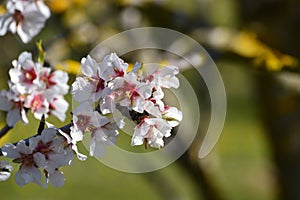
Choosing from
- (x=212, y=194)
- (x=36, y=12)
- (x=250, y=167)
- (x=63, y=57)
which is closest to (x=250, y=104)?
(x=250, y=167)

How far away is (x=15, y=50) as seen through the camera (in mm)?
2127

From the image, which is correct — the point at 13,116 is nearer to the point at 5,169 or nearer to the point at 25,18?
the point at 5,169

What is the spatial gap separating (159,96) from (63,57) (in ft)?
3.49

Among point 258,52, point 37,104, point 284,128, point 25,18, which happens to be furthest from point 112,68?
point 284,128

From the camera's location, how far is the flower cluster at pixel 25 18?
1066 millimetres

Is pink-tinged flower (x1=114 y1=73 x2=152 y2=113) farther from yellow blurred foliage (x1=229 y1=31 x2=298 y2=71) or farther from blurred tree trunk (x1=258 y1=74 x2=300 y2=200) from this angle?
blurred tree trunk (x1=258 y1=74 x2=300 y2=200)

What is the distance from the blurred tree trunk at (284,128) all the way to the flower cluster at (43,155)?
4.39ft

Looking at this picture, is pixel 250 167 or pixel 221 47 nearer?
pixel 221 47

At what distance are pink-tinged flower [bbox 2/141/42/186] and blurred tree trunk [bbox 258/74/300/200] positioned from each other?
4.39 ft

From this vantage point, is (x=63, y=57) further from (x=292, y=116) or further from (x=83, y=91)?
(x=83, y=91)

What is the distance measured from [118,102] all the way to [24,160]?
0.50 feet

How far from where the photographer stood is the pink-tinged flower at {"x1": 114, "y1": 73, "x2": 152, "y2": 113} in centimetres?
87

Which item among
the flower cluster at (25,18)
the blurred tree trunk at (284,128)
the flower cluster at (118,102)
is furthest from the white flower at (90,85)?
the blurred tree trunk at (284,128)

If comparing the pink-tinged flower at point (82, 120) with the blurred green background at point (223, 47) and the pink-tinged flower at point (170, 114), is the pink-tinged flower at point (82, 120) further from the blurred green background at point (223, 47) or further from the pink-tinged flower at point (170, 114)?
the blurred green background at point (223, 47)
